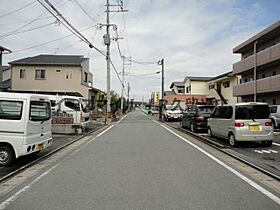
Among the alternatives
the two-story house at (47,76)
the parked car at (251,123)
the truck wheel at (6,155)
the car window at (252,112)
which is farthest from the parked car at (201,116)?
the two-story house at (47,76)

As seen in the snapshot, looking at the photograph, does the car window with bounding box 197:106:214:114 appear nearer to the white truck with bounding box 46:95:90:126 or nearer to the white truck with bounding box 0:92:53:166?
the white truck with bounding box 46:95:90:126

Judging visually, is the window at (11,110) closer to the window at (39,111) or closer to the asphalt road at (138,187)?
the window at (39,111)

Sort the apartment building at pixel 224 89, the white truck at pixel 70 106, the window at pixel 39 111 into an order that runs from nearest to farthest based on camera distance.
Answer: the window at pixel 39 111
the white truck at pixel 70 106
the apartment building at pixel 224 89

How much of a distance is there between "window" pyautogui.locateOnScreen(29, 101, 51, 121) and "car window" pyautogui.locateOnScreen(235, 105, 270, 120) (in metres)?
7.03

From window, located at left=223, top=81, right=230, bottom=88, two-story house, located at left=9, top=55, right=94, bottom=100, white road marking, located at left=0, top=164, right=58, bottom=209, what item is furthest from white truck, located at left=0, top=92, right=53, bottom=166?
window, located at left=223, top=81, right=230, bottom=88

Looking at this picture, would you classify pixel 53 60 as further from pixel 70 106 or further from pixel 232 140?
pixel 232 140

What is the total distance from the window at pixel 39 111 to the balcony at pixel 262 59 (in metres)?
21.7

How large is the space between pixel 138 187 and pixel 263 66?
27.7m

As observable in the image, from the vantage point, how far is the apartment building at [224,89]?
139ft

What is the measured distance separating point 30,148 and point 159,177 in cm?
381

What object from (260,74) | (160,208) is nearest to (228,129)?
(160,208)

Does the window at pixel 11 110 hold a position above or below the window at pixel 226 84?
below

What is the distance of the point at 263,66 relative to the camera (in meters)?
30.9

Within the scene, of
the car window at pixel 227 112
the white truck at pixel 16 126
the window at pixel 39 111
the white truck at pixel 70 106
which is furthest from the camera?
the white truck at pixel 70 106
